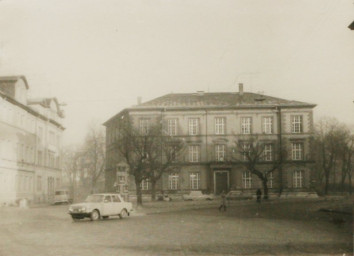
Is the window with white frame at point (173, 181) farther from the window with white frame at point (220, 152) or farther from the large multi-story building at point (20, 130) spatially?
the large multi-story building at point (20, 130)

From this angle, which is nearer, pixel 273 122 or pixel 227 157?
pixel 273 122

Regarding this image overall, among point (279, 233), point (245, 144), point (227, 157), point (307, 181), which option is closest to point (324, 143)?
point (307, 181)

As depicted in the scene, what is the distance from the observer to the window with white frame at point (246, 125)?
40481 millimetres

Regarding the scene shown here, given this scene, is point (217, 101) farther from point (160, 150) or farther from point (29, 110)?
point (29, 110)

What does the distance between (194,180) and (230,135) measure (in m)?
9.24

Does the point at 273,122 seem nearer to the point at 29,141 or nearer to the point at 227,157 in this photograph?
the point at 227,157

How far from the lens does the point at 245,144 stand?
43.5m

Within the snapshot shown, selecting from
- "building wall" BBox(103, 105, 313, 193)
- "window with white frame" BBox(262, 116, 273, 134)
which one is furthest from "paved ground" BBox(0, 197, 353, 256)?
"window with white frame" BBox(262, 116, 273, 134)

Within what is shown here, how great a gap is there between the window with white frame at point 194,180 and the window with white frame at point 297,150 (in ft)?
39.8

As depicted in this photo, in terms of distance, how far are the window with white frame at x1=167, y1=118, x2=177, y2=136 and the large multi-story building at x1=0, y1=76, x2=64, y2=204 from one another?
1840 cm

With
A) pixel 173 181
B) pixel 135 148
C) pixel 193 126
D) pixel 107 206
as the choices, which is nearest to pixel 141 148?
pixel 135 148

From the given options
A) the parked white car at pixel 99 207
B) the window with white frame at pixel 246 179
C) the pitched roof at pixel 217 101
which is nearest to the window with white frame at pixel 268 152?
the pitched roof at pixel 217 101

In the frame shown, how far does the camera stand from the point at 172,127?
43.1 meters

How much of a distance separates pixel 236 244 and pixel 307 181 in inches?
1275
